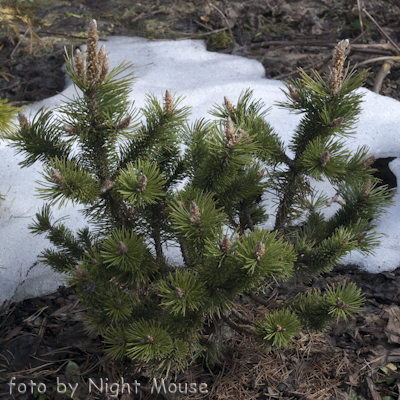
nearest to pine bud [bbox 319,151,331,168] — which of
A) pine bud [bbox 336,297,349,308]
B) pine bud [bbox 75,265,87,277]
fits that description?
pine bud [bbox 336,297,349,308]

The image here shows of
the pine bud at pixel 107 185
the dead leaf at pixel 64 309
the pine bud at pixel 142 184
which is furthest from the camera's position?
the dead leaf at pixel 64 309

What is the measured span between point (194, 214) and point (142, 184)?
0.18 m

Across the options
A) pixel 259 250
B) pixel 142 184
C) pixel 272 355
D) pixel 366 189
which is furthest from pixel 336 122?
pixel 272 355

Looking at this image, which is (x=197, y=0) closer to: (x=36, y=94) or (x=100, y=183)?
(x=36, y=94)

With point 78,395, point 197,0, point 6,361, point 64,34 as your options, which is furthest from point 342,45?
point 197,0

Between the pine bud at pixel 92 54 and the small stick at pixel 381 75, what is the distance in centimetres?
300

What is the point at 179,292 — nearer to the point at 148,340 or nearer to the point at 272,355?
the point at 148,340

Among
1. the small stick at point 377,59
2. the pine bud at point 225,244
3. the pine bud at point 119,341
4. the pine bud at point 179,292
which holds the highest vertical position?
the small stick at point 377,59

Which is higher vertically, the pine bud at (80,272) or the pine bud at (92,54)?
the pine bud at (92,54)

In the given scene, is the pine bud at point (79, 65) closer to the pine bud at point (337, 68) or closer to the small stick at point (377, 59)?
the pine bud at point (337, 68)

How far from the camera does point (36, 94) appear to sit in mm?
3590

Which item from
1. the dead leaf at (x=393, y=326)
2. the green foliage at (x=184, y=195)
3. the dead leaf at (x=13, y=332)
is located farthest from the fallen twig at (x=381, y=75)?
the dead leaf at (x=13, y=332)

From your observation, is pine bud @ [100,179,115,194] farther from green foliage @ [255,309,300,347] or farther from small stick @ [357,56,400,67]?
small stick @ [357,56,400,67]

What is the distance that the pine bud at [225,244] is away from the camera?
117cm
